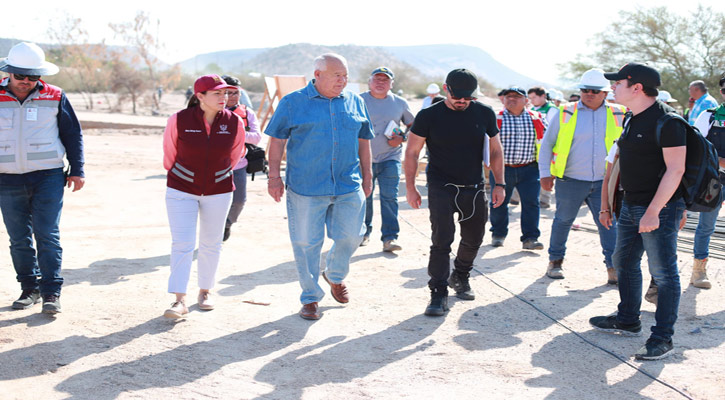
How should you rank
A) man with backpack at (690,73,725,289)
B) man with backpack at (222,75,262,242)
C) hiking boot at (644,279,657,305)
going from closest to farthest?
1. hiking boot at (644,279,657,305)
2. man with backpack at (690,73,725,289)
3. man with backpack at (222,75,262,242)

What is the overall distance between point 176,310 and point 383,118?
3718 mm

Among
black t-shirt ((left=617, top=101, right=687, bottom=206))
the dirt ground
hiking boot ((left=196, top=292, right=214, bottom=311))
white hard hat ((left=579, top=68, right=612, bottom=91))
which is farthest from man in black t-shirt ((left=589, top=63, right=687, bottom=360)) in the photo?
hiking boot ((left=196, top=292, right=214, bottom=311))

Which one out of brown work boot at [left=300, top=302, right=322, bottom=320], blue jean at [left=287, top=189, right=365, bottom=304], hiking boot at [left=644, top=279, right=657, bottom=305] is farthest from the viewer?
hiking boot at [left=644, top=279, right=657, bottom=305]

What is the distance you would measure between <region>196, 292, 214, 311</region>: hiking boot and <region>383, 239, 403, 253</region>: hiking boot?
2.75 meters

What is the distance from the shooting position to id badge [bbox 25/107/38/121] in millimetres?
5348

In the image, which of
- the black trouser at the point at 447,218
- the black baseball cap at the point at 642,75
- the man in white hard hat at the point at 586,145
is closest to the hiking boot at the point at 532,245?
the man in white hard hat at the point at 586,145

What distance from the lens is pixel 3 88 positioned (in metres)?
5.32

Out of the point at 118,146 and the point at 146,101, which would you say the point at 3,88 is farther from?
the point at 146,101

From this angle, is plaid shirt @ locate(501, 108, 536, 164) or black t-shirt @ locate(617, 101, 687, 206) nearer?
black t-shirt @ locate(617, 101, 687, 206)

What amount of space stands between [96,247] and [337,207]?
12.1ft

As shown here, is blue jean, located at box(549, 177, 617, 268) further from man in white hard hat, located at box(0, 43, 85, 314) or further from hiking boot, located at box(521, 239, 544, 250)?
man in white hard hat, located at box(0, 43, 85, 314)

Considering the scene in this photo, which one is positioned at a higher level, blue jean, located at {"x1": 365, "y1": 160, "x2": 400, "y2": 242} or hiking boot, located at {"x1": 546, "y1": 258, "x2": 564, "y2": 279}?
blue jean, located at {"x1": 365, "y1": 160, "x2": 400, "y2": 242}

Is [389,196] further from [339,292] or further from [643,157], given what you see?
[643,157]

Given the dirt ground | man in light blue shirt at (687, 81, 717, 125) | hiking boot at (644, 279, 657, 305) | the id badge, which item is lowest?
the dirt ground
